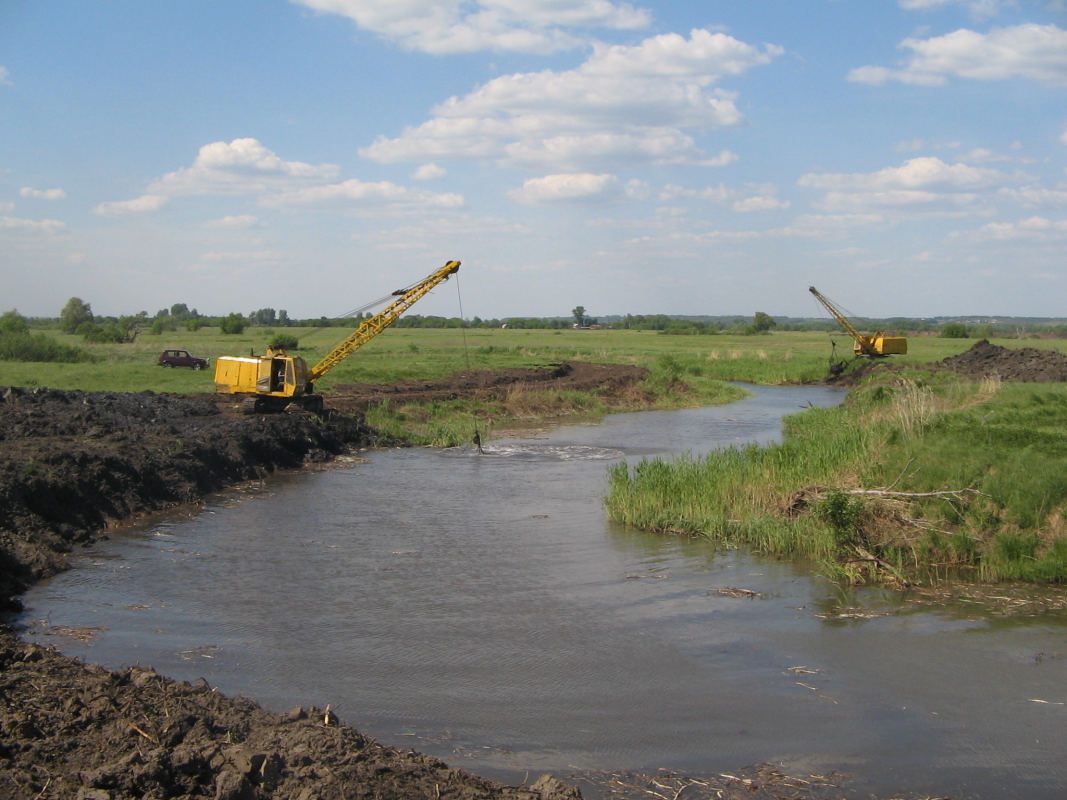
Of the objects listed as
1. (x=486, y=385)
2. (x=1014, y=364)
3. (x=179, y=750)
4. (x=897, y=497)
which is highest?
(x=1014, y=364)

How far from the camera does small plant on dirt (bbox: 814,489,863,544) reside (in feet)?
44.9

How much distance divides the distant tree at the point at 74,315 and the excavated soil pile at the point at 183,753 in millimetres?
92672

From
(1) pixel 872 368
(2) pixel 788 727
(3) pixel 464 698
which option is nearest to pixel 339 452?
(3) pixel 464 698

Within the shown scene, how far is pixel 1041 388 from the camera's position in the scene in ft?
80.9

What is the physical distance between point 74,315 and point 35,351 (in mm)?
44882

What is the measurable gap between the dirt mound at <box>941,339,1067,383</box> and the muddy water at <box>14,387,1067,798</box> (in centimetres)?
2856

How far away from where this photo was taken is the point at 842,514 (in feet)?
45.1

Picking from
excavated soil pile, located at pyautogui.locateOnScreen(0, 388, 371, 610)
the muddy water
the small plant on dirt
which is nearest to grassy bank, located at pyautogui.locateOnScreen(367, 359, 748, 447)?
excavated soil pile, located at pyautogui.locateOnScreen(0, 388, 371, 610)

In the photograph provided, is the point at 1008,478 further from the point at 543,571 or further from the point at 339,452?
the point at 339,452

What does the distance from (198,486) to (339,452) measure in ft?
23.0

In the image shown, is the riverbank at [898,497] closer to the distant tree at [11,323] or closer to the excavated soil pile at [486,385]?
the excavated soil pile at [486,385]

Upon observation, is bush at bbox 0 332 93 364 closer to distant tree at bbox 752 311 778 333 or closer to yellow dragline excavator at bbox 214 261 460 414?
yellow dragline excavator at bbox 214 261 460 414

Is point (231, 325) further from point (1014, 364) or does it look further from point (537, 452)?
point (1014, 364)

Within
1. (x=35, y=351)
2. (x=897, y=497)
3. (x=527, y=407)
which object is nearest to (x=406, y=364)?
(x=527, y=407)
